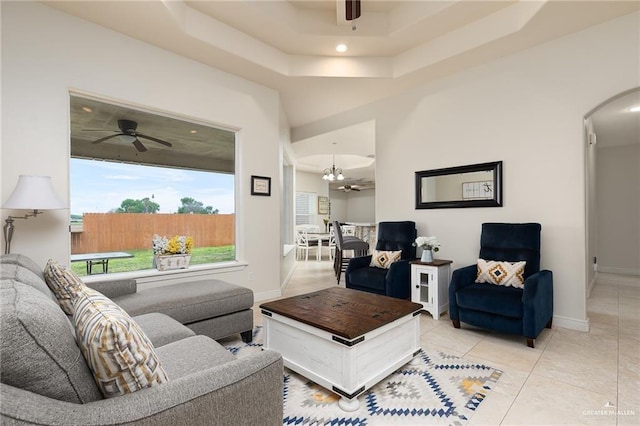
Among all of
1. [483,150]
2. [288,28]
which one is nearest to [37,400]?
→ [288,28]

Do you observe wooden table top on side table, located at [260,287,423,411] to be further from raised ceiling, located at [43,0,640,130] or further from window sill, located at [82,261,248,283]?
raised ceiling, located at [43,0,640,130]

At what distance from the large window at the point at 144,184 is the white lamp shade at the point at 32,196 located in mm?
598

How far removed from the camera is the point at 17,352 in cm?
76

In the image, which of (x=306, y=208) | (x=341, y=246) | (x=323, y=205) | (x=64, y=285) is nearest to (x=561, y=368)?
(x=64, y=285)

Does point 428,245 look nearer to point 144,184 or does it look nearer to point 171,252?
point 171,252

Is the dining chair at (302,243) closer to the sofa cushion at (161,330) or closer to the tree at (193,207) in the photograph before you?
the tree at (193,207)

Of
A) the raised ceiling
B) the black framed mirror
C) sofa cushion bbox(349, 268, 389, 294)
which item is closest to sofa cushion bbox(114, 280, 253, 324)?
sofa cushion bbox(349, 268, 389, 294)

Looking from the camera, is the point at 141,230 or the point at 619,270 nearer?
the point at 141,230

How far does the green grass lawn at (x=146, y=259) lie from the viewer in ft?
10.2

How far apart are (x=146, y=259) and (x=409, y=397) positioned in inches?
118

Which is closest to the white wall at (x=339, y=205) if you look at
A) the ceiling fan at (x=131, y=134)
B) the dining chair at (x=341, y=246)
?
the dining chair at (x=341, y=246)

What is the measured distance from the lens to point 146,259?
3.47 meters

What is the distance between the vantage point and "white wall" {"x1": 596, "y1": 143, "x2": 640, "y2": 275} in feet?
19.4

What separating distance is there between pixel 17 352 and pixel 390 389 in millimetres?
1946
